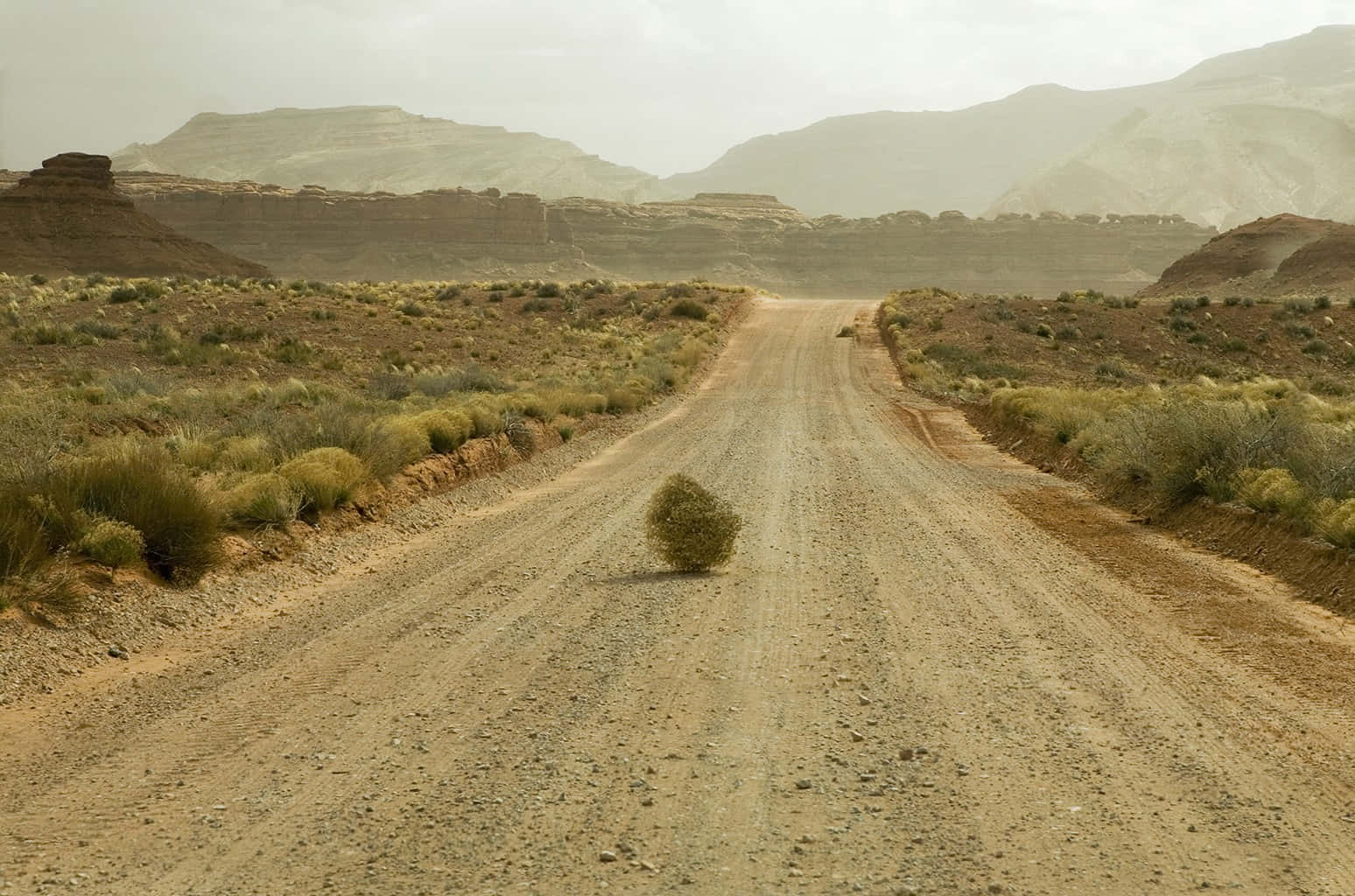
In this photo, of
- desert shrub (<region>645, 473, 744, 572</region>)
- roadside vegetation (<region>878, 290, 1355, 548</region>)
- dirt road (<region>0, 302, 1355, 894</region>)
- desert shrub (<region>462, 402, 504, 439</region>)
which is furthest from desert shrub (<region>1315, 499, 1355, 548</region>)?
desert shrub (<region>462, 402, 504, 439</region>)

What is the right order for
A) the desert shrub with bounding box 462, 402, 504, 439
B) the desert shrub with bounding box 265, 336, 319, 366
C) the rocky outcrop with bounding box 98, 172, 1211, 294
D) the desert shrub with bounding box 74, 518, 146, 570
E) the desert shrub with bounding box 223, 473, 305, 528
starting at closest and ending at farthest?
the desert shrub with bounding box 74, 518, 146, 570
the desert shrub with bounding box 223, 473, 305, 528
the desert shrub with bounding box 462, 402, 504, 439
the desert shrub with bounding box 265, 336, 319, 366
the rocky outcrop with bounding box 98, 172, 1211, 294

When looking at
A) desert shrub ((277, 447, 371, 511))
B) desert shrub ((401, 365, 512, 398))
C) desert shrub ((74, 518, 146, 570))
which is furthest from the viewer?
desert shrub ((401, 365, 512, 398))

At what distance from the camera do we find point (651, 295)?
67000 millimetres

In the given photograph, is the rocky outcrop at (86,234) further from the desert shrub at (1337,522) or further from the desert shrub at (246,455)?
the desert shrub at (1337,522)

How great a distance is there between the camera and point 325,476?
46.3 ft

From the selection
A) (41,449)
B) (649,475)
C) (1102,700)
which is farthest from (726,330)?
(1102,700)

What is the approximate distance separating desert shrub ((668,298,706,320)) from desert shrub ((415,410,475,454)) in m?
39.9

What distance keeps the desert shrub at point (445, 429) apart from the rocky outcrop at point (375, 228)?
3870 inches

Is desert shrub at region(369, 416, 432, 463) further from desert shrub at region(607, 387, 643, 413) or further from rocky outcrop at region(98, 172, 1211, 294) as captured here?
rocky outcrop at region(98, 172, 1211, 294)

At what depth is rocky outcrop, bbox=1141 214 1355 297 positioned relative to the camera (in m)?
71.6

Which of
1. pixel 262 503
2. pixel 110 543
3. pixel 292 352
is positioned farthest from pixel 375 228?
pixel 110 543

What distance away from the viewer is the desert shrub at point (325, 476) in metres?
13.9

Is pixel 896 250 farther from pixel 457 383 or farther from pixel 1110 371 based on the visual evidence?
pixel 457 383

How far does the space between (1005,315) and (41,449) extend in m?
48.2
